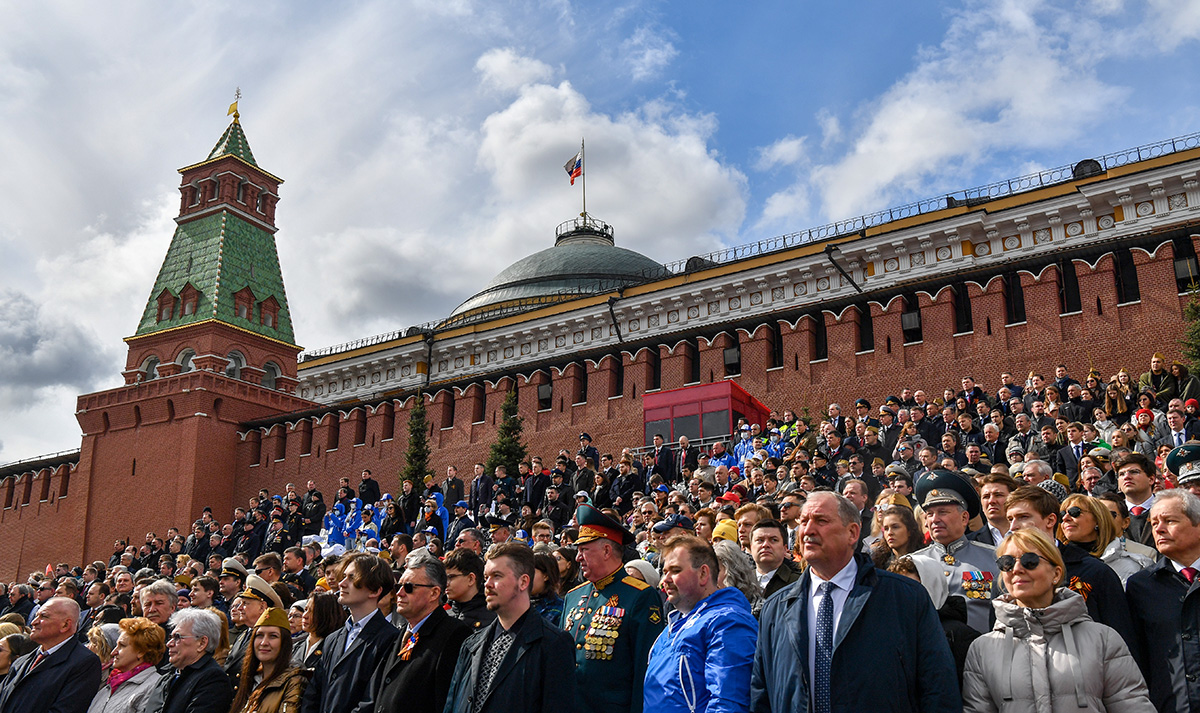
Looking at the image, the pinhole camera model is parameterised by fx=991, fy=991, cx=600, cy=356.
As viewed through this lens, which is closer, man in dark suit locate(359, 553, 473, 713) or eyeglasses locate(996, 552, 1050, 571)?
eyeglasses locate(996, 552, 1050, 571)

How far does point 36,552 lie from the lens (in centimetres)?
3152

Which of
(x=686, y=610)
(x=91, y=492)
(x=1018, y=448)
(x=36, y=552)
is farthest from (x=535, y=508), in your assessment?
(x=36, y=552)

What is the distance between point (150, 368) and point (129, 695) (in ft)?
96.8

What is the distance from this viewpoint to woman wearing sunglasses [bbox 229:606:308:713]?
5579mm

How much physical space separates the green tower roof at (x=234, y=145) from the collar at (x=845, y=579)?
35491 millimetres

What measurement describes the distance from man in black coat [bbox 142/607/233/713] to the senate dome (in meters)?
29.5

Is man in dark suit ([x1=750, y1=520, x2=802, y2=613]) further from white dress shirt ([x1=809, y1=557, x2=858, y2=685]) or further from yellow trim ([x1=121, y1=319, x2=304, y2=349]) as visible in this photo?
yellow trim ([x1=121, y1=319, x2=304, y2=349])

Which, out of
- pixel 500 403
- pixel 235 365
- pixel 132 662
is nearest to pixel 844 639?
pixel 132 662

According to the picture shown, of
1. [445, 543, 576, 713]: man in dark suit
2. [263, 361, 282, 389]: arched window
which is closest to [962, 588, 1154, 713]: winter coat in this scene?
[445, 543, 576, 713]: man in dark suit

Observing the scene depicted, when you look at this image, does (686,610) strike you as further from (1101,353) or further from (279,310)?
(279,310)

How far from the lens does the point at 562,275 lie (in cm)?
3988

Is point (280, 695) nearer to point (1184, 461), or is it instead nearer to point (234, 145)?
point (1184, 461)

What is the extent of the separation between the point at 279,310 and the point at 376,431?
9.45 metres

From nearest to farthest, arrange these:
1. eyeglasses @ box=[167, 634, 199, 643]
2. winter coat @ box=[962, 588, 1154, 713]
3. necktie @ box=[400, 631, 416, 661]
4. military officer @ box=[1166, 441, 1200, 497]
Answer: winter coat @ box=[962, 588, 1154, 713] → necktie @ box=[400, 631, 416, 661] → military officer @ box=[1166, 441, 1200, 497] → eyeglasses @ box=[167, 634, 199, 643]
